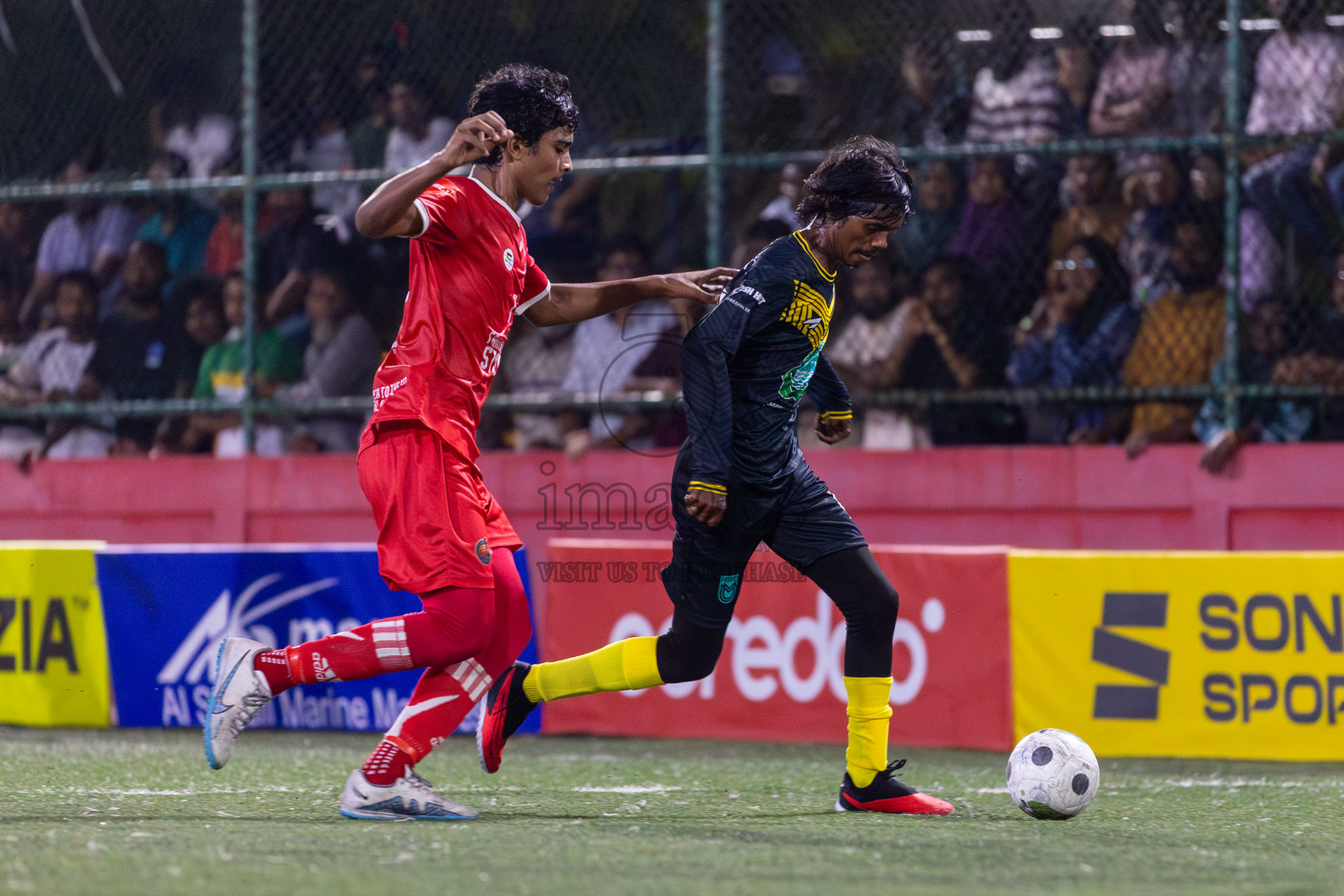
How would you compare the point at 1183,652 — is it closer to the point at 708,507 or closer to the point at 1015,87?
the point at 708,507

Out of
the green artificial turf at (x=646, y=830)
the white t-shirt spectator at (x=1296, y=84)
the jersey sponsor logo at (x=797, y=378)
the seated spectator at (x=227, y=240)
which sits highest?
the white t-shirt spectator at (x=1296, y=84)

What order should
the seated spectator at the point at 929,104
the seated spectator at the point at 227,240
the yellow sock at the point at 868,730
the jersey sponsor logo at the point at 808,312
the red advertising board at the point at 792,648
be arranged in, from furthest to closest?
the seated spectator at the point at 227,240, the seated spectator at the point at 929,104, the red advertising board at the point at 792,648, the yellow sock at the point at 868,730, the jersey sponsor logo at the point at 808,312

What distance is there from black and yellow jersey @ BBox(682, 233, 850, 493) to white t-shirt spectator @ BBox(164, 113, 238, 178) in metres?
6.07

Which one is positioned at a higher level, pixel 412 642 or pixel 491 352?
pixel 491 352

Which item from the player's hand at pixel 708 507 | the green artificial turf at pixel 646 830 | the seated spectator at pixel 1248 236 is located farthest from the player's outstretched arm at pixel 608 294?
the seated spectator at pixel 1248 236

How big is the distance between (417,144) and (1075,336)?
12.5 ft

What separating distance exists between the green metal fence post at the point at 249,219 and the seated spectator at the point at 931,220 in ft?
11.9

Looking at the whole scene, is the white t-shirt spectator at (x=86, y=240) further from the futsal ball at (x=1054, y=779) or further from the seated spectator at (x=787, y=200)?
the futsal ball at (x=1054, y=779)

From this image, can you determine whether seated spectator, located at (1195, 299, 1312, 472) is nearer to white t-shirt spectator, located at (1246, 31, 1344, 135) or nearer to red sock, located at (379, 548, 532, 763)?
white t-shirt spectator, located at (1246, 31, 1344, 135)

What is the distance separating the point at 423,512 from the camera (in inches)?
188

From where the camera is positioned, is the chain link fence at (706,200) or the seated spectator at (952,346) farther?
the seated spectator at (952,346)

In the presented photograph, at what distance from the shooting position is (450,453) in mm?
4848

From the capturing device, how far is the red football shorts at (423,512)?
4.79 metres

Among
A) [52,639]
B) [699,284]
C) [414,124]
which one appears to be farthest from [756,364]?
[414,124]
